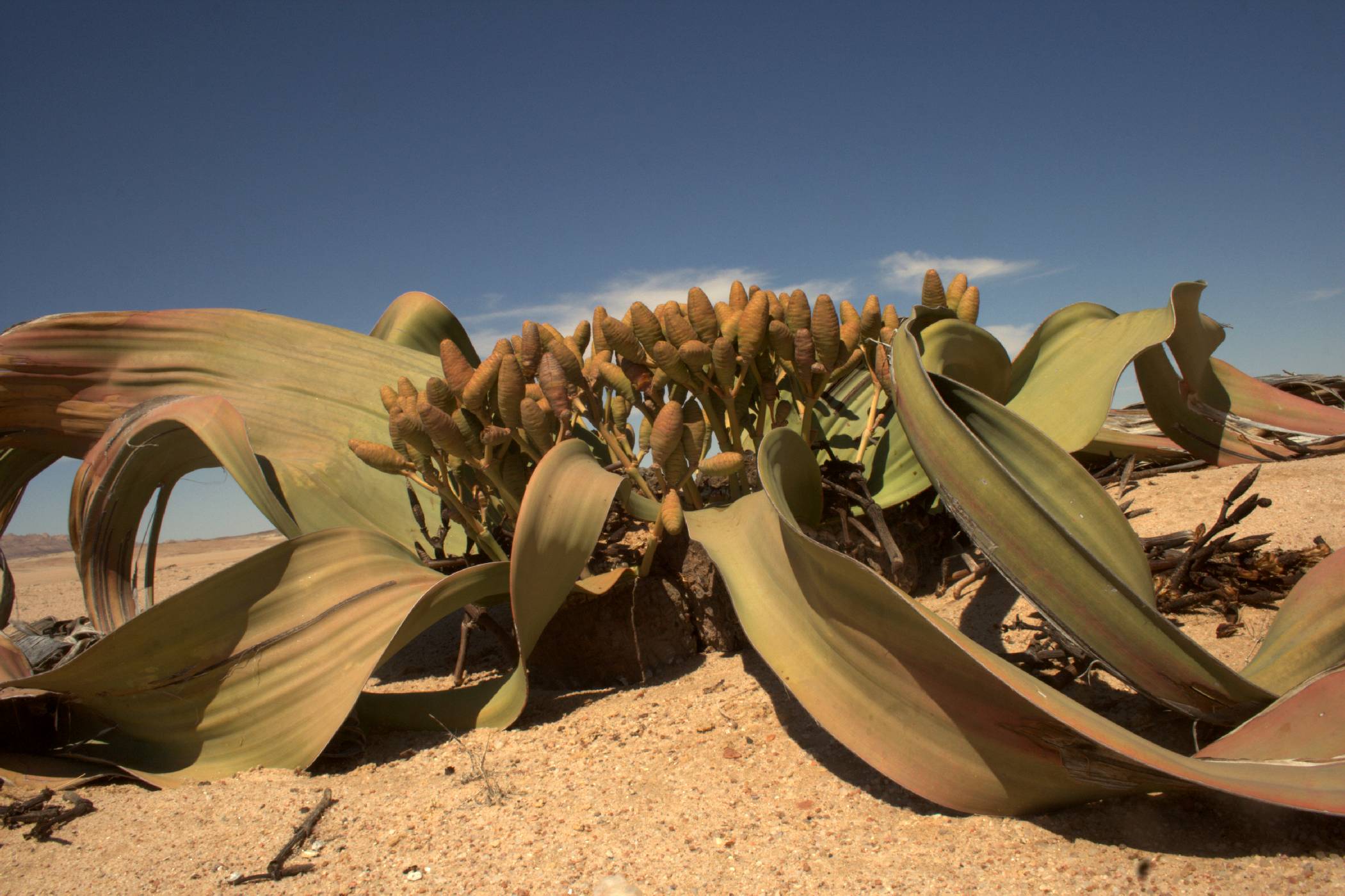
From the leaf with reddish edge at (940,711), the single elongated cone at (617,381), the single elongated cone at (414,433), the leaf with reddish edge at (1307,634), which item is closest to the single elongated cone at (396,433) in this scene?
the single elongated cone at (414,433)

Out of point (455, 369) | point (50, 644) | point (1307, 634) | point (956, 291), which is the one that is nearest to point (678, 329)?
point (455, 369)

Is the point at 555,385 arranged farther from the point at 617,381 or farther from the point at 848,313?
the point at 848,313

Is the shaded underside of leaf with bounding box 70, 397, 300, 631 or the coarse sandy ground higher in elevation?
the shaded underside of leaf with bounding box 70, 397, 300, 631

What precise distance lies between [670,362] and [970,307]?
649 millimetres

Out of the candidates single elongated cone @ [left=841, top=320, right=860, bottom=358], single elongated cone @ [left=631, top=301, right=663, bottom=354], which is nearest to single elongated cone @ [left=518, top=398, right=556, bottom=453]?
single elongated cone @ [left=631, top=301, right=663, bottom=354]

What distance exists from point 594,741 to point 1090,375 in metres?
1.12

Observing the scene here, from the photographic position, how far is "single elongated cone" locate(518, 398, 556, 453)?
1409 millimetres

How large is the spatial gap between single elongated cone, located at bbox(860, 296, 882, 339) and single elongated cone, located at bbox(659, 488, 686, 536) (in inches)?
19.1

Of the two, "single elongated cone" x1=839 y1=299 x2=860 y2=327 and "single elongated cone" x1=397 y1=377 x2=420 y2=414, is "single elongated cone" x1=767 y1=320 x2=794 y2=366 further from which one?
"single elongated cone" x1=397 y1=377 x2=420 y2=414

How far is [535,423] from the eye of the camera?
55.7 inches

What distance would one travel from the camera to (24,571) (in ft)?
24.6

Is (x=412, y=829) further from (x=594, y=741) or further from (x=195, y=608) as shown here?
(x=195, y=608)

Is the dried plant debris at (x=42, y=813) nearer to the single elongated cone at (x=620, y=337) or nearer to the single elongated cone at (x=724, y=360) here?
the single elongated cone at (x=620, y=337)

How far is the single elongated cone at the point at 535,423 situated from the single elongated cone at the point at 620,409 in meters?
0.19
